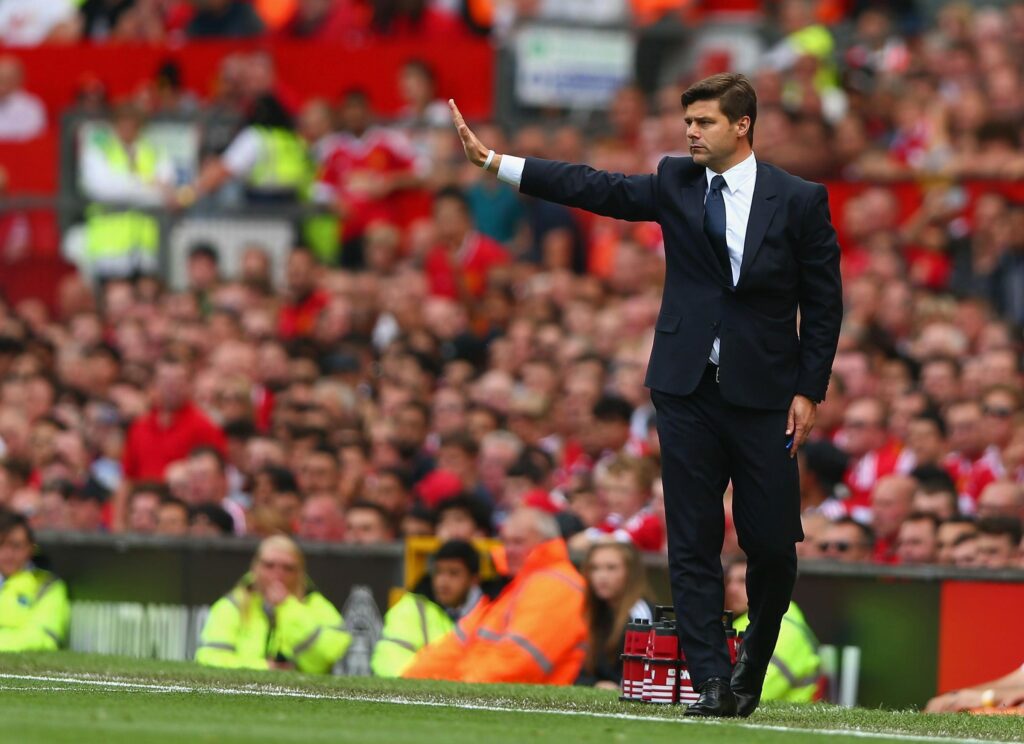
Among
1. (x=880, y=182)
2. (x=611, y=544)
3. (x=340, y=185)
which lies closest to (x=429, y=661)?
(x=611, y=544)

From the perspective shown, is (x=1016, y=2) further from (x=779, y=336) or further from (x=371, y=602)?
(x=779, y=336)

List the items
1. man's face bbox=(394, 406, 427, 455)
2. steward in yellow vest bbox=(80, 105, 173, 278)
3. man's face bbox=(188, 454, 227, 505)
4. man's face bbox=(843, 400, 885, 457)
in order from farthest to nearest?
steward in yellow vest bbox=(80, 105, 173, 278) → man's face bbox=(394, 406, 427, 455) → man's face bbox=(188, 454, 227, 505) → man's face bbox=(843, 400, 885, 457)

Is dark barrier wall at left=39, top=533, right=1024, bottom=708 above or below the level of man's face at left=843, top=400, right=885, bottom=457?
below

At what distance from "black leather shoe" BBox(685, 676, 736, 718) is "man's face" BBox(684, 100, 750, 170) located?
181 cm

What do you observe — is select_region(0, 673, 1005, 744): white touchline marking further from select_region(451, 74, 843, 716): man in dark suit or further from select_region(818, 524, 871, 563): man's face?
select_region(818, 524, 871, 563): man's face

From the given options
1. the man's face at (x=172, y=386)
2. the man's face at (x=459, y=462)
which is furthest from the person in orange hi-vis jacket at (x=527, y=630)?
the man's face at (x=172, y=386)

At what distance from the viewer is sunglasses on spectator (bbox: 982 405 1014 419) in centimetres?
1407

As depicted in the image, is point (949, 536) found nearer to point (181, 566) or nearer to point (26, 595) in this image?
point (181, 566)

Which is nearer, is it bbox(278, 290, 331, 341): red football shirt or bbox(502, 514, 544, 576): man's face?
bbox(502, 514, 544, 576): man's face

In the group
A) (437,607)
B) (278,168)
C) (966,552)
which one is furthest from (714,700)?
(278,168)

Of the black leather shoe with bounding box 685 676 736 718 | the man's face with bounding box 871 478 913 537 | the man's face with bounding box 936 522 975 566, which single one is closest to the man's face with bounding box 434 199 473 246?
the man's face with bounding box 871 478 913 537

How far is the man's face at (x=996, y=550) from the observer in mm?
12156

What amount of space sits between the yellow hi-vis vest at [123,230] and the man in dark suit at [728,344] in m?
12.3

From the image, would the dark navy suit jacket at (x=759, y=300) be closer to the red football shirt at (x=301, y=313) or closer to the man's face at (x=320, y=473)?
the man's face at (x=320, y=473)
